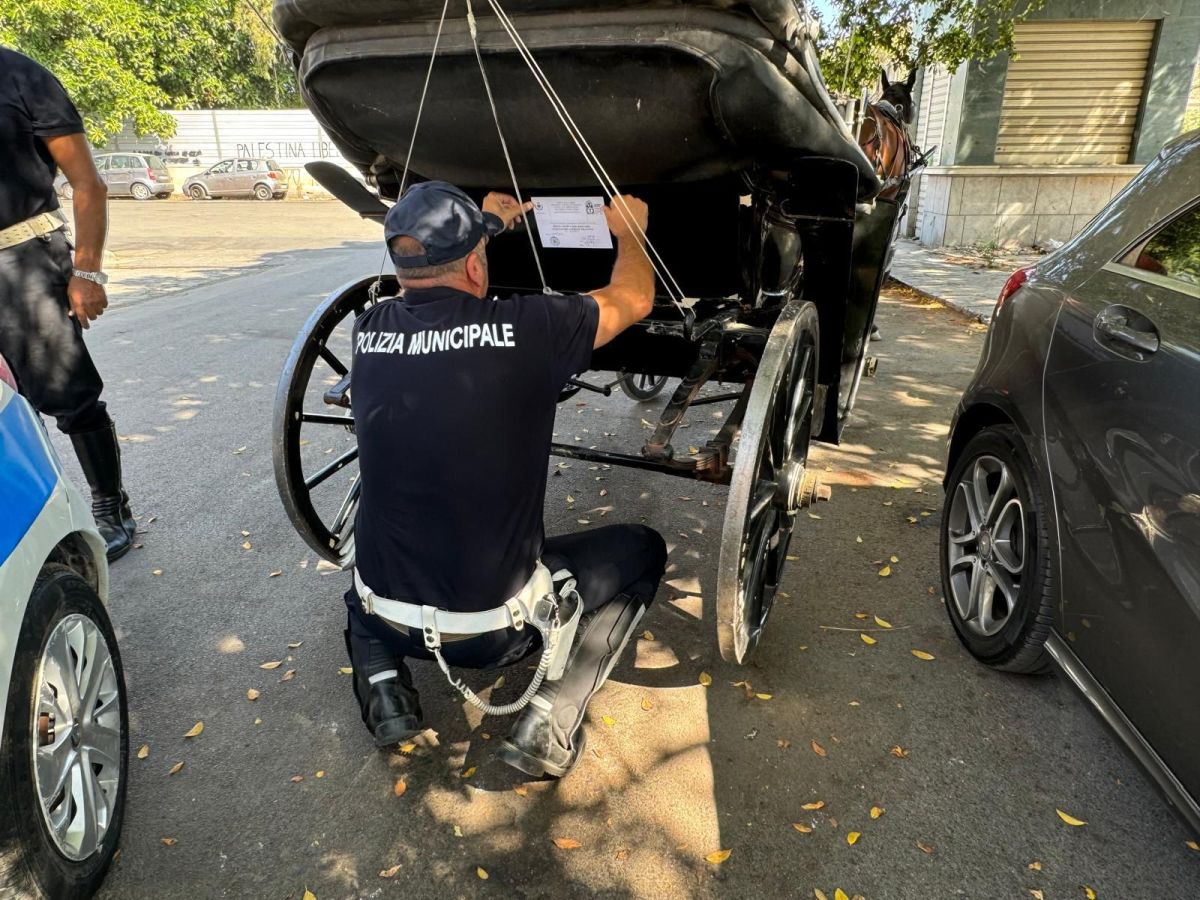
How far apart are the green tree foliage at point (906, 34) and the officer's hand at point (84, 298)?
899 centimetres

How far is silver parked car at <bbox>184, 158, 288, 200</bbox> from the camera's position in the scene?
29.5 metres

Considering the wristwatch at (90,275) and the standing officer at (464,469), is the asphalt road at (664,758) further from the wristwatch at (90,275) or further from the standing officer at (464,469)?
the wristwatch at (90,275)

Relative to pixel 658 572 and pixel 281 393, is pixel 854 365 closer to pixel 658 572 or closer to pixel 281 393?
pixel 658 572

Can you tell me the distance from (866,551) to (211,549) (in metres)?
3.16

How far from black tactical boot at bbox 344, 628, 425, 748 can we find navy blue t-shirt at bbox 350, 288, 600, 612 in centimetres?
30

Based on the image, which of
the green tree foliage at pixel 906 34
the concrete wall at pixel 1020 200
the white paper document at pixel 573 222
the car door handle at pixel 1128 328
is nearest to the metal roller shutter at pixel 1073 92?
the concrete wall at pixel 1020 200

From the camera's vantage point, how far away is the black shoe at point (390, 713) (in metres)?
2.46

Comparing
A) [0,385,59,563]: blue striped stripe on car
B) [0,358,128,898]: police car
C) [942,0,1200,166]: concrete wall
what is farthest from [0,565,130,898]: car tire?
[942,0,1200,166]: concrete wall

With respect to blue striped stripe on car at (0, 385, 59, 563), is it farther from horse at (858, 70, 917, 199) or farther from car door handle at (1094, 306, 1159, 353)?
horse at (858, 70, 917, 199)

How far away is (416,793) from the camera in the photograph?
2469mm

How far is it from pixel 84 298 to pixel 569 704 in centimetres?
280

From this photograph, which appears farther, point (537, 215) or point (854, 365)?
point (854, 365)

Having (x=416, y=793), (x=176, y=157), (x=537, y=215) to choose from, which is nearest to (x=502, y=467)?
(x=416, y=793)

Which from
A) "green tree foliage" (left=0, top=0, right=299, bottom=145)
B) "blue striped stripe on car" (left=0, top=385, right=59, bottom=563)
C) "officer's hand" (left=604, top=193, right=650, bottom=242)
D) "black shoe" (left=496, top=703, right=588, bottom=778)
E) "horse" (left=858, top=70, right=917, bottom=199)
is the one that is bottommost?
"black shoe" (left=496, top=703, right=588, bottom=778)
